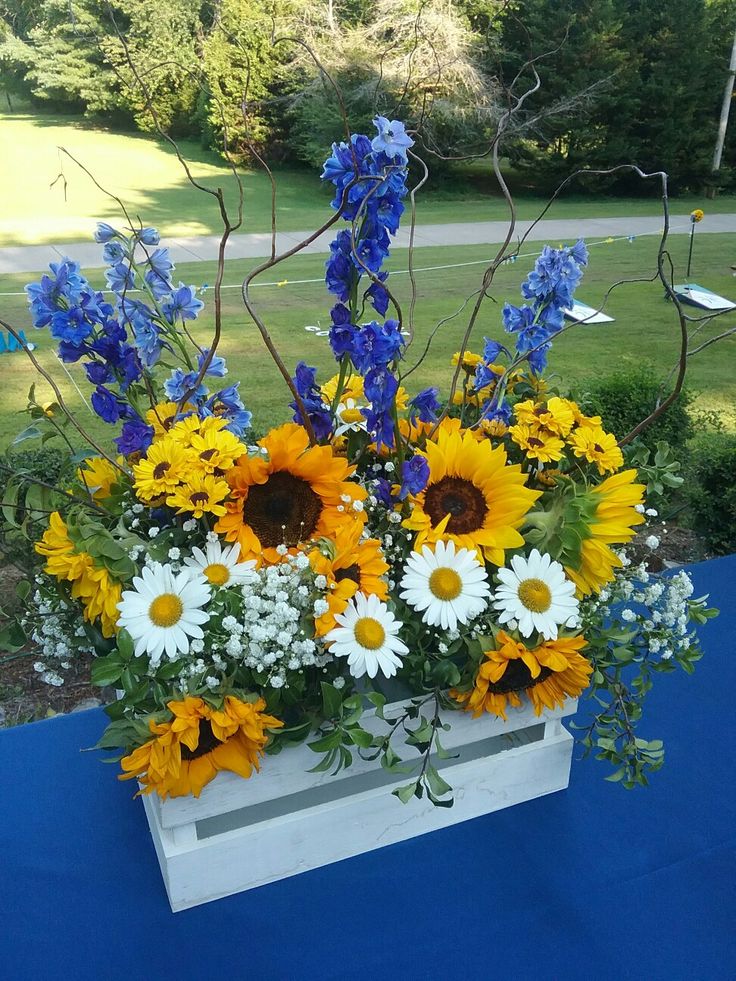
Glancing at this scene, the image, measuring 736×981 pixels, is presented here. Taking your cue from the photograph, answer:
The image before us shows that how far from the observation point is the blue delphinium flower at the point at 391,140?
0.81 meters

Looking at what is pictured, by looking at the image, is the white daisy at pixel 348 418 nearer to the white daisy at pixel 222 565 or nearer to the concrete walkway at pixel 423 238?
the white daisy at pixel 222 565

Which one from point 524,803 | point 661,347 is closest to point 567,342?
point 661,347

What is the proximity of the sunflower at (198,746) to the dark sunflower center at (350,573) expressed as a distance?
15 cm

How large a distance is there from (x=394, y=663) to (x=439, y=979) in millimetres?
366

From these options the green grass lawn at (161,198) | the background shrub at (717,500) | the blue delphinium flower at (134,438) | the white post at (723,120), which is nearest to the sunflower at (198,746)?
the blue delphinium flower at (134,438)

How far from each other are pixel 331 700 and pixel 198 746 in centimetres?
14

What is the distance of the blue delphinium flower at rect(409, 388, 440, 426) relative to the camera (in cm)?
103

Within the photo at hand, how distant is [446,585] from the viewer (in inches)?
34.1

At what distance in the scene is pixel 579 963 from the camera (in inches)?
35.3

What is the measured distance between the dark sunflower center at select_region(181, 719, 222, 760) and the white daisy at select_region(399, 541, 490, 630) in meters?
0.24

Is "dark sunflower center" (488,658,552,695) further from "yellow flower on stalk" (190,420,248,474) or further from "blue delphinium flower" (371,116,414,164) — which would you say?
"blue delphinium flower" (371,116,414,164)

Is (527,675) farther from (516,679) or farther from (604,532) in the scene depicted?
(604,532)

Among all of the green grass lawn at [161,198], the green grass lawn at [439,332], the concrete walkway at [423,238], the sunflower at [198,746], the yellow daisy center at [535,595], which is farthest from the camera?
the green grass lawn at [161,198]

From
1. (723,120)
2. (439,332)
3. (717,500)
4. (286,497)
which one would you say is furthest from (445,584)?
(723,120)
